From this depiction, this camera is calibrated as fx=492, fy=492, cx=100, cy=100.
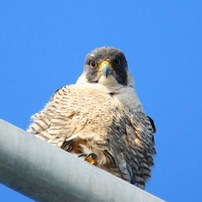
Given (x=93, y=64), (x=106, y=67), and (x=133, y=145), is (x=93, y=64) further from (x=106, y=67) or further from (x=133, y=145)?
(x=133, y=145)

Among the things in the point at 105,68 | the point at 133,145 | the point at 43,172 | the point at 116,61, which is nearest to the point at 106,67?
the point at 105,68

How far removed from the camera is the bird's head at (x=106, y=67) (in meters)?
4.66

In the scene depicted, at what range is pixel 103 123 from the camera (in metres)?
3.86

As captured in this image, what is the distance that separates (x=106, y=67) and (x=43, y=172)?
3245mm

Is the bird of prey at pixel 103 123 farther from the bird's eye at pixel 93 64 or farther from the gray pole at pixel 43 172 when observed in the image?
the gray pole at pixel 43 172

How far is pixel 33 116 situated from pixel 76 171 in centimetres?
268

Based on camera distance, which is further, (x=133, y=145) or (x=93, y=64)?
(x=93, y=64)

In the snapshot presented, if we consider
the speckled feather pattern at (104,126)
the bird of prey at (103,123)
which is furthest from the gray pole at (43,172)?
the speckled feather pattern at (104,126)

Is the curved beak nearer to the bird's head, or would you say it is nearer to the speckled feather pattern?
the bird's head

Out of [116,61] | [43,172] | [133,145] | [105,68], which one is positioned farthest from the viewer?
[116,61]

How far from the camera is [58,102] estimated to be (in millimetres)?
4207

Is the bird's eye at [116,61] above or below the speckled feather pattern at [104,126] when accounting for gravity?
above

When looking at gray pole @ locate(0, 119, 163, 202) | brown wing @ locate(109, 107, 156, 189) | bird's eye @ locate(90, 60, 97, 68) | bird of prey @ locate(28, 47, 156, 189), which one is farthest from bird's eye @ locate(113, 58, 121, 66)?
gray pole @ locate(0, 119, 163, 202)

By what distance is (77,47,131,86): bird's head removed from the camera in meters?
4.66
